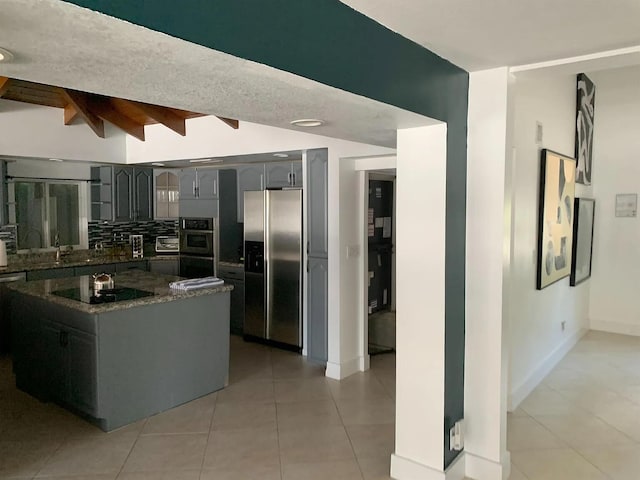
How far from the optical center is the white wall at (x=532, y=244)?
12.1 ft

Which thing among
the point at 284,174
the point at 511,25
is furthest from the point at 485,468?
the point at 284,174

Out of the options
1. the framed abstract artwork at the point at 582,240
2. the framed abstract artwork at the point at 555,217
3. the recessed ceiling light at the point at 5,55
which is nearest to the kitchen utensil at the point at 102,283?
the recessed ceiling light at the point at 5,55

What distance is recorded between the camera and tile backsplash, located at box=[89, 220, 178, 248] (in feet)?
21.5

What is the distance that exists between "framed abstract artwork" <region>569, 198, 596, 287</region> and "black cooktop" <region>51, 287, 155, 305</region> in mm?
4244

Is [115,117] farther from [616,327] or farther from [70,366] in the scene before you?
[616,327]

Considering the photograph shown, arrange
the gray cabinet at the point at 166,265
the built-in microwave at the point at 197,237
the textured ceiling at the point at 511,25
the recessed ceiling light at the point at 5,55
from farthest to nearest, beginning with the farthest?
1. the gray cabinet at the point at 166,265
2. the built-in microwave at the point at 197,237
3. the textured ceiling at the point at 511,25
4. the recessed ceiling light at the point at 5,55

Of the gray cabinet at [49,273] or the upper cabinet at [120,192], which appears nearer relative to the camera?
the gray cabinet at [49,273]

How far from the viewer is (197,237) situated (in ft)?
20.1

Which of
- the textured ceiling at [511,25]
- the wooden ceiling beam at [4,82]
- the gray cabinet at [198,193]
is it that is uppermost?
the wooden ceiling beam at [4,82]

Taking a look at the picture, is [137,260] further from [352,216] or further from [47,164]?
[352,216]

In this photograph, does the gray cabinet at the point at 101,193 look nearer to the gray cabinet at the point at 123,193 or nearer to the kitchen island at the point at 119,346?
the gray cabinet at the point at 123,193

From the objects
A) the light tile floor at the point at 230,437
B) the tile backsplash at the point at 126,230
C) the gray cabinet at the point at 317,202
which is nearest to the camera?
the light tile floor at the point at 230,437

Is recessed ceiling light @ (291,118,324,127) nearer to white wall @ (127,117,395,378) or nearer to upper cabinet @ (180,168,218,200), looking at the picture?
white wall @ (127,117,395,378)

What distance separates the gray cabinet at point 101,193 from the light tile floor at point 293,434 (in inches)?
94.1
